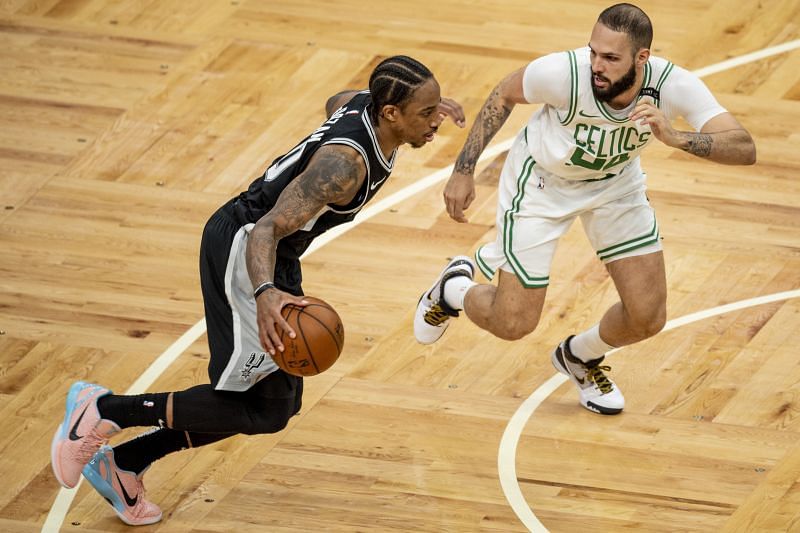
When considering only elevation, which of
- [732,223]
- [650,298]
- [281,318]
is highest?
[281,318]

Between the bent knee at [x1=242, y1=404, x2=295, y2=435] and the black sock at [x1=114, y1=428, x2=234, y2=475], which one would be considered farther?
the black sock at [x1=114, y1=428, x2=234, y2=475]

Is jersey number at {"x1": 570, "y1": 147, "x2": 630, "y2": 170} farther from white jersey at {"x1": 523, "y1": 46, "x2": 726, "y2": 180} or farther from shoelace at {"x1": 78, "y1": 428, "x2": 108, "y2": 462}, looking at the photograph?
shoelace at {"x1": 78, "y1": 428, "x2": 108, "y2": 462}

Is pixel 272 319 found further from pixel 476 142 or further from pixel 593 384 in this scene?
pixel 593 384

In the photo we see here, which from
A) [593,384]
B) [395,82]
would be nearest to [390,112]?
[395,82]

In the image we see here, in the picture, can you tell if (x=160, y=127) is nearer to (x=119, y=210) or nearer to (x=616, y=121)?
(x=119, y=210)

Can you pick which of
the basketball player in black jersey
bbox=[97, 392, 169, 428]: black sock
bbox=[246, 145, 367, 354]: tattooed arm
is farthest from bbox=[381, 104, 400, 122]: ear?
bbox=[97, 392, 169, 428]: black sock

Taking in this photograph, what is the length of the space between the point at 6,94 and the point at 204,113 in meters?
1.41

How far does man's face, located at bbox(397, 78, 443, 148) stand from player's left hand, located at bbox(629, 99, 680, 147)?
73cm

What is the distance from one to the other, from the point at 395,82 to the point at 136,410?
1.62 meters

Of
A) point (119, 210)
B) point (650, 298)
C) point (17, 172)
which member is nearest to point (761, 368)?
point (650, 298)

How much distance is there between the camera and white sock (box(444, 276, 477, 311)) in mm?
6773

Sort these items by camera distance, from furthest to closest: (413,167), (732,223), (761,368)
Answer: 1. (413,167)
2. (732,223)
3. (761,368)

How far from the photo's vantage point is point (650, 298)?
6234 mm

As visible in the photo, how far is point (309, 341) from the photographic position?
5262 mm
